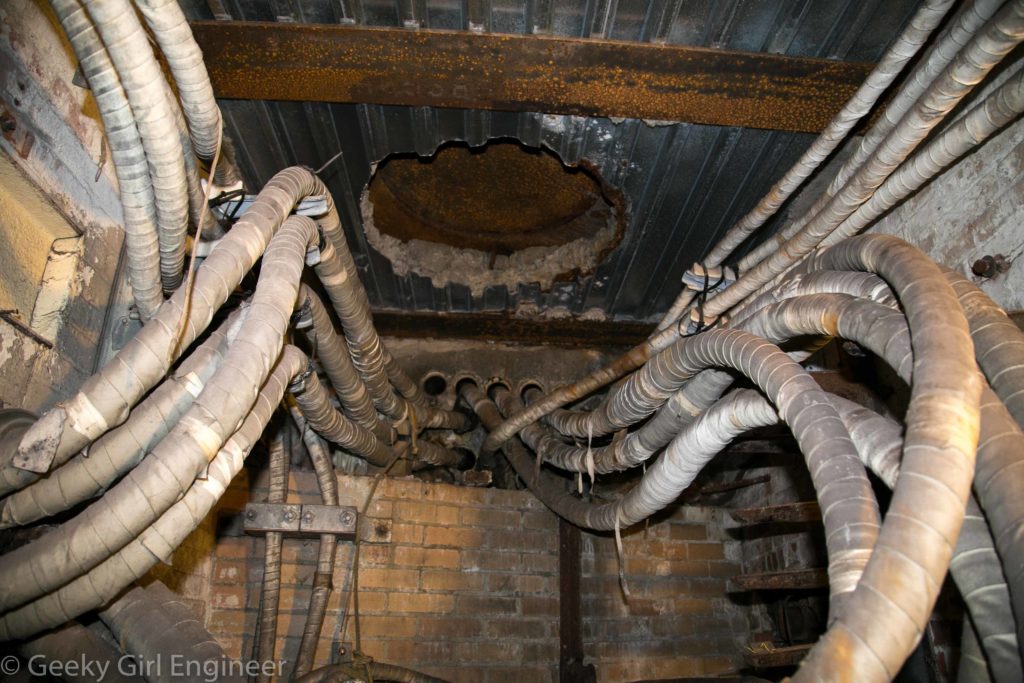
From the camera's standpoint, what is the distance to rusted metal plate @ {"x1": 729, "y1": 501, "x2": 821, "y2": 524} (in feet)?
8.20

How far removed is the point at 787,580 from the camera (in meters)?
2.67

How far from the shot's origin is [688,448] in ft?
7.43

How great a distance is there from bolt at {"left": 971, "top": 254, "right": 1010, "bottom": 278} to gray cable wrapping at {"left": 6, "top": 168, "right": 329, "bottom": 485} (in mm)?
2201

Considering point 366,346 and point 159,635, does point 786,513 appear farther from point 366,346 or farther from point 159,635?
point 159,635

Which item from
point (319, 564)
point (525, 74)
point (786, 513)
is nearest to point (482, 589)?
point (319, 564)

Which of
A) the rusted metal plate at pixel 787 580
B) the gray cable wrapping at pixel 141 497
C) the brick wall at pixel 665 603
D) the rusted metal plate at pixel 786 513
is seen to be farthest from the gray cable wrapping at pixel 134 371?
the brick wall at pixel 665 603

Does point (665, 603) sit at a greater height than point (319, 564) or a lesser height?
lesser

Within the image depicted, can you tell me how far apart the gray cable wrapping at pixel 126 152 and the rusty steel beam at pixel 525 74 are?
797 millimetres

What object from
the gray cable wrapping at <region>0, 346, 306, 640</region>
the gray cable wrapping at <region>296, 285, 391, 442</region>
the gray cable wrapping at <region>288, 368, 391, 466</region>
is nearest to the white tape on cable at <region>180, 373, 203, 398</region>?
the gray cable wrapping at <region>0, 346, 306, 640</region>

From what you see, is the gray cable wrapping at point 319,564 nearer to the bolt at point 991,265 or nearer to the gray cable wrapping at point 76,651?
the gray cable wrapping at point 76,651

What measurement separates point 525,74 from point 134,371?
1.64 meters

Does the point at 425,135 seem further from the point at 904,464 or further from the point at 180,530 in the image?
the point at 904,464

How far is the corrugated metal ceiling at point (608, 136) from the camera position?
88.2 inches

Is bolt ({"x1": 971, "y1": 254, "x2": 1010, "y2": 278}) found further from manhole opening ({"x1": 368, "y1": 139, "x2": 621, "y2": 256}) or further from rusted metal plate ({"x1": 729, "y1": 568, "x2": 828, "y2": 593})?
manhole opening ({"x1": 368, "y1": 139, "x2": 621, "y2": 256})
